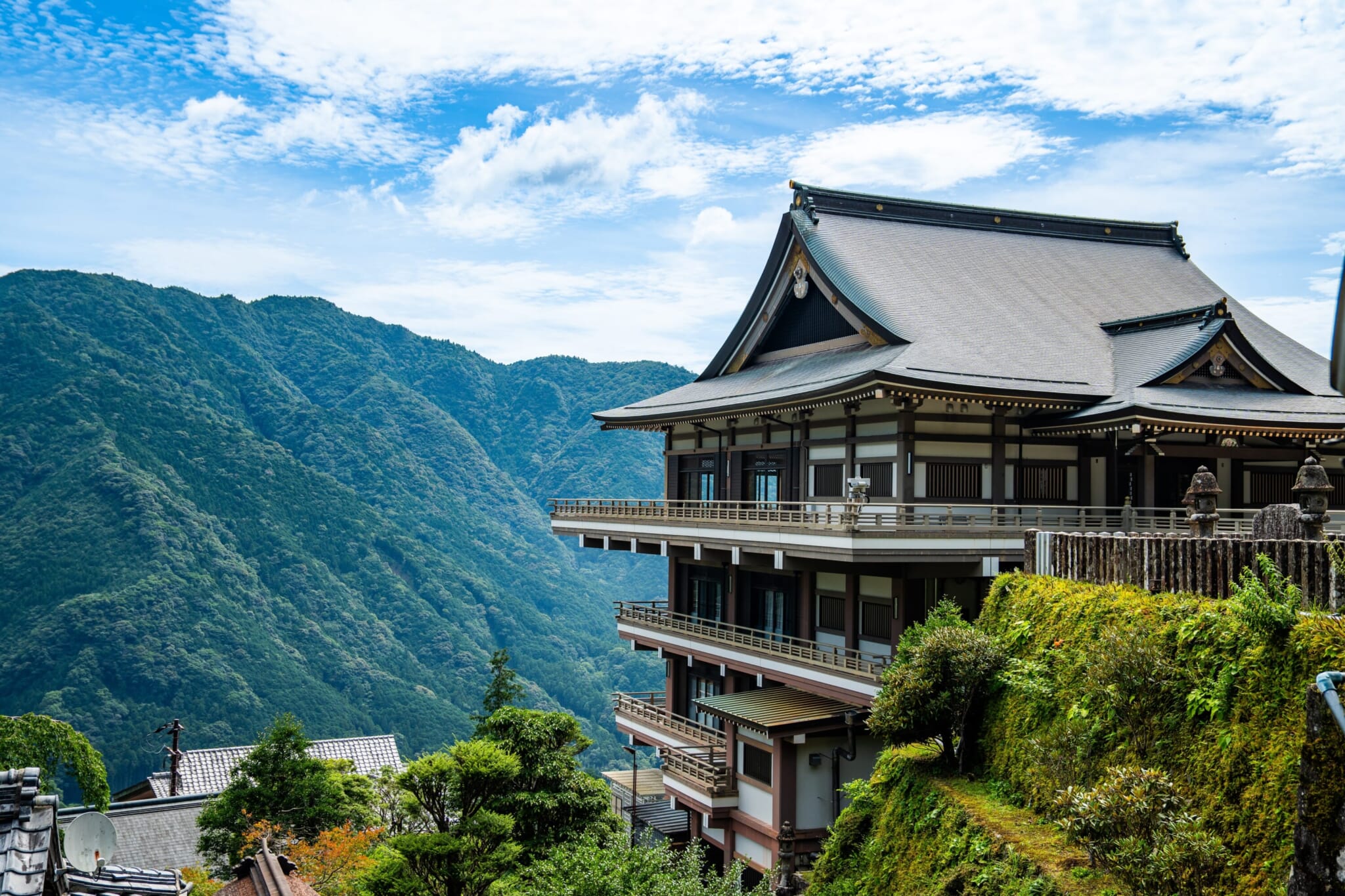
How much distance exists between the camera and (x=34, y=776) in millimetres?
7461

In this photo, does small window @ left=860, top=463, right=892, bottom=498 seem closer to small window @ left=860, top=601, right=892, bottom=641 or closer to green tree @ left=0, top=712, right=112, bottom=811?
small window @ left=860, top=601, right=892, bottom=641

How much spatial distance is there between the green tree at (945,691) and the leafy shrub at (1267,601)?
4061 mm

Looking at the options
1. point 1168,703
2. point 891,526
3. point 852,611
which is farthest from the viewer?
point 852,611

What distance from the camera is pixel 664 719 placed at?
97.1ft

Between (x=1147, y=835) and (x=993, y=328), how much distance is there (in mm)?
18033

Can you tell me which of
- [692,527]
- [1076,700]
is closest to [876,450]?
[692,527]

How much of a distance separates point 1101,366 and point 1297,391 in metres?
4.38

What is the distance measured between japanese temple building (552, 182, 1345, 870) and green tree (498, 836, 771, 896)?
5.98 metres

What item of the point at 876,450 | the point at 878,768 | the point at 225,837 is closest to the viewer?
the point at 878,768

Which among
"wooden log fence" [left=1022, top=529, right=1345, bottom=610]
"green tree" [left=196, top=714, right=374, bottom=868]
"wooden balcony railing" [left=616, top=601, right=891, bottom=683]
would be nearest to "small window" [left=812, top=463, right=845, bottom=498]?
"wooden balcony railing" [left=616, top=601, right=891, bottom=683]

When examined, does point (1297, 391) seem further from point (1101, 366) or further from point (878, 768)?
point (878, 768)

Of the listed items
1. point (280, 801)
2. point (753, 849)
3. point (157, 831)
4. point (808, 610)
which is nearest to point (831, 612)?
point (808, 610)

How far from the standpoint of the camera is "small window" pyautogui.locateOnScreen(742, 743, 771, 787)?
23.0 m

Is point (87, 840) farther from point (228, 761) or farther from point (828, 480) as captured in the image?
point (228, 761)
